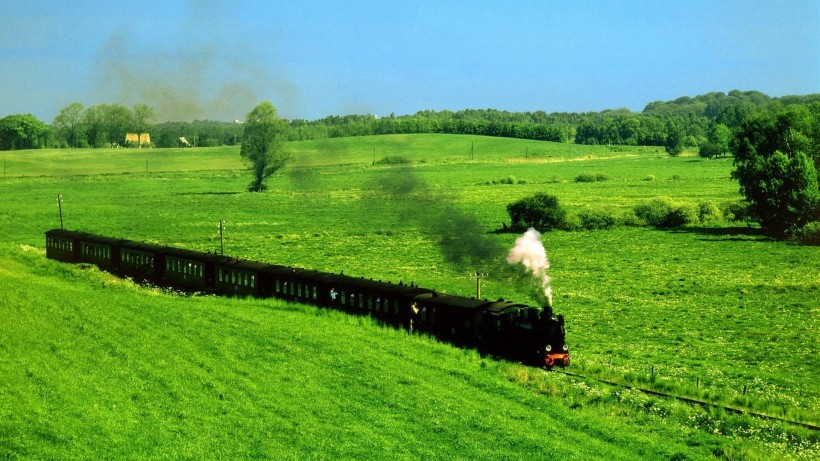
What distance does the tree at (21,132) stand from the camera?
174750 millimetres

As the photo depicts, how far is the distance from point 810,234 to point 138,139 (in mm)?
112555

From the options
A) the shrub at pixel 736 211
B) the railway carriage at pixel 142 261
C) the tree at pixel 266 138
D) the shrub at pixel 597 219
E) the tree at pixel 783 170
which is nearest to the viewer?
the railway carriage at pixel 142 261

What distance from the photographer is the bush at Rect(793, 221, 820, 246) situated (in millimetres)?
76369

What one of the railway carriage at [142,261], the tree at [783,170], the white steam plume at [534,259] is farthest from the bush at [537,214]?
the white steam plume at [534,259]

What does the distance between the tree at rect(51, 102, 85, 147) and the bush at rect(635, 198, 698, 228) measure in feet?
357

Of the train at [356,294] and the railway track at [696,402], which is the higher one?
the train at [356,294]

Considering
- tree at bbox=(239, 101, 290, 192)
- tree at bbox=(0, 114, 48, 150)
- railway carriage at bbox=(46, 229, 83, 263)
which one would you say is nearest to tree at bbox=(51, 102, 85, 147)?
tree at bbox=(0, 114, 48, 150)

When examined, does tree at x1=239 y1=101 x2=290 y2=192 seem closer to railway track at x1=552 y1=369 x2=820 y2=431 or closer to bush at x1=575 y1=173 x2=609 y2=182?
bush at x1=575 y1=173 x2=609 y2=182

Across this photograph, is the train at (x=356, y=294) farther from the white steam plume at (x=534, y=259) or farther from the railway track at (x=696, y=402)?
the white steam plume at (x=534, y=259)

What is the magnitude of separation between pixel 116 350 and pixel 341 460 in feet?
43.1

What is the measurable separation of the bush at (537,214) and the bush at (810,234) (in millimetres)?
22119

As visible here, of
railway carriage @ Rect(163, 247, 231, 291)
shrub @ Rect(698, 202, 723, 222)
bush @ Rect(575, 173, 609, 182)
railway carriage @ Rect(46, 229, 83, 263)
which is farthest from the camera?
bush @ Rect(575, 173, 609, 182)

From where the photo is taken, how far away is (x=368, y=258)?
66062 millimetres

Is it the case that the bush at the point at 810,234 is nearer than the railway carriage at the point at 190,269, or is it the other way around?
the railway carriage at the point at 190,269
